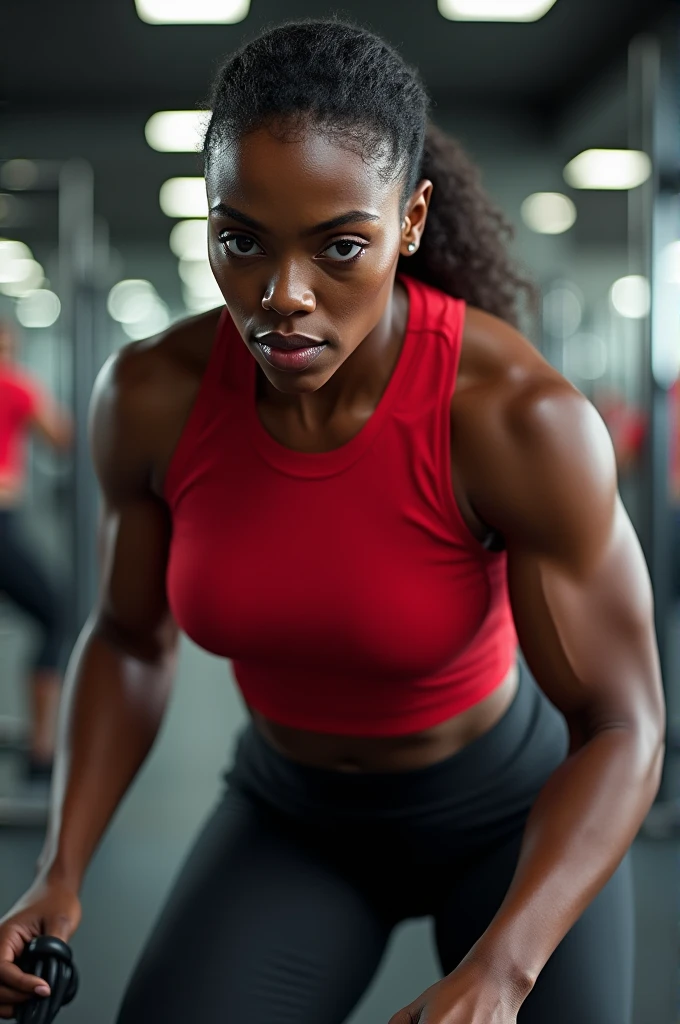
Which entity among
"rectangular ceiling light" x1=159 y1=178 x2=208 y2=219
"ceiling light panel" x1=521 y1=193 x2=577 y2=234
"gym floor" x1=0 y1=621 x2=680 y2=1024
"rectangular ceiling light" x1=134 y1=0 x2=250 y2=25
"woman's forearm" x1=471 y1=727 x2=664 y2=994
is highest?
"rectangular ceiling light" x1=159 y1=178 x2=208 y2=219

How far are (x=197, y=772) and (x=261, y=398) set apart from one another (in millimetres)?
2276

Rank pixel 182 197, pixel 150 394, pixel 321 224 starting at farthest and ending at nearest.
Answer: pixel 182 197 → pixel 150 394 → pixel 321 224

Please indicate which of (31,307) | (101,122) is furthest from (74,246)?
(31,307)

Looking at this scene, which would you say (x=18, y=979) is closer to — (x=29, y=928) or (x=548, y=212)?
(x=29, y=928)

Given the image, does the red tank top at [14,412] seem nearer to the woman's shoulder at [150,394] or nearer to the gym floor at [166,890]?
the gym floor at [166,890]

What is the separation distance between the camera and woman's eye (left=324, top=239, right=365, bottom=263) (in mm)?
839

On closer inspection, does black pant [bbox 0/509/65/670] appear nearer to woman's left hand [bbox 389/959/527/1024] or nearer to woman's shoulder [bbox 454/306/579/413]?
woman's shoulder [bbox 454/306/579/413]

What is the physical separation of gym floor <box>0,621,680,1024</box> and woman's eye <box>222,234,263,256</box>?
4.63ft

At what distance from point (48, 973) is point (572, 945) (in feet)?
1.54

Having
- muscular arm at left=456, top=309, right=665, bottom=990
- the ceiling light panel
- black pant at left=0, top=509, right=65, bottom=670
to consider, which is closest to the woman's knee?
muscular arm at left=456, top=309, right=665, bottom=990

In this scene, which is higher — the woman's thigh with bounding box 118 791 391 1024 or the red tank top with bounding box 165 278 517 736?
the red tank top with bounding box 165 278 517 736

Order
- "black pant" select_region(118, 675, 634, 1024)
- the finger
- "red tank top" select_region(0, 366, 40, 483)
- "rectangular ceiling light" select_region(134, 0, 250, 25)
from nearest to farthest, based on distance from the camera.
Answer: the finger
"black pant" select_region(118, 675, 634, 1024)
"red tank top" select_region(0, 366, 40, 483)
"rectangular ceiling light" select_region(134, 0, 250, 25)

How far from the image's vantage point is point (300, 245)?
0.83m

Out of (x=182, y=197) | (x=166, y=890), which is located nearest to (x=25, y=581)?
(x=166, y=890)
